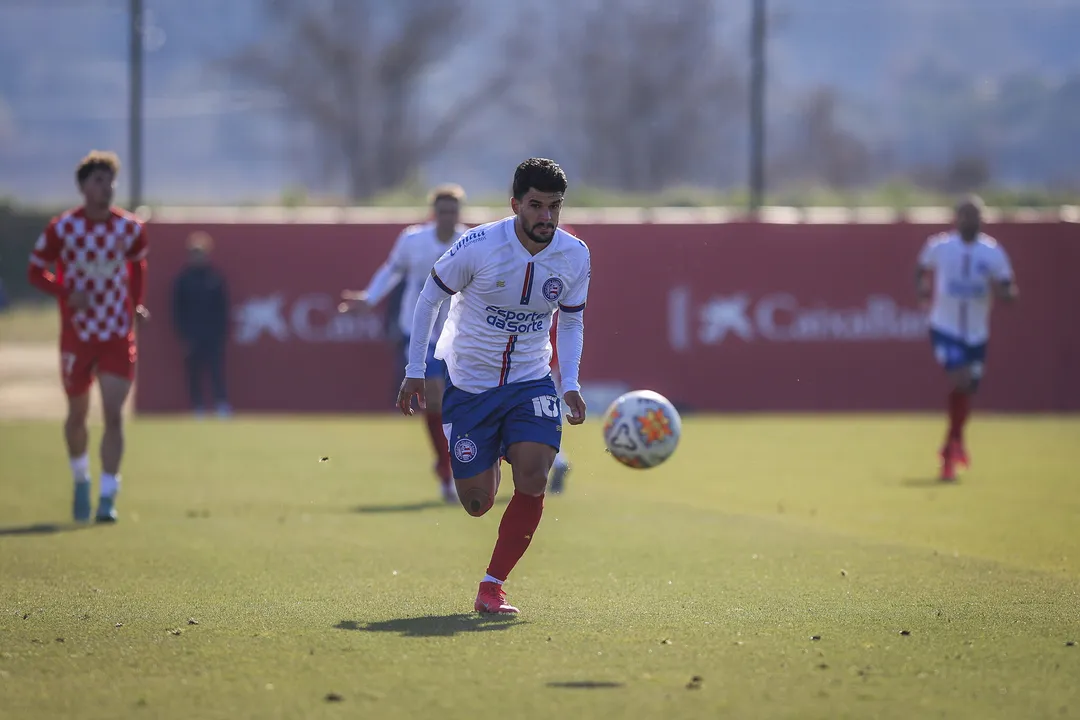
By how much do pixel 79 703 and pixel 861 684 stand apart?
287 cm

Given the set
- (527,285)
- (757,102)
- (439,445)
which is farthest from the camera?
(757,102)

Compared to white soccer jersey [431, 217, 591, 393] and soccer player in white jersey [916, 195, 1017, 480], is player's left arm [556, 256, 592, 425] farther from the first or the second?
soccer player in white jersey [916, 195, 1017, 480]

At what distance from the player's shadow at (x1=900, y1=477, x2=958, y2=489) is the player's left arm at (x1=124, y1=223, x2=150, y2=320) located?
6475 mm

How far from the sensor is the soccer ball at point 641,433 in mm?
8539

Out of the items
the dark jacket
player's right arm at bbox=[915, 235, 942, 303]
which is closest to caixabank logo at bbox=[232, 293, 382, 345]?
the dark jacket

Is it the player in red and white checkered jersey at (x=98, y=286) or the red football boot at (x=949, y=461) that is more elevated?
the player in red and white checkered jersey at (x=98, y=286)

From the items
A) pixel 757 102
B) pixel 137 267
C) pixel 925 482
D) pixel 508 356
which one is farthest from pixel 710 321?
pixel 508 356

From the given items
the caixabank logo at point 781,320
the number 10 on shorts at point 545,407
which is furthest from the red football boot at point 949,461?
the caixabank logo at point 781,320

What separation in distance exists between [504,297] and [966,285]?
842 centimetres

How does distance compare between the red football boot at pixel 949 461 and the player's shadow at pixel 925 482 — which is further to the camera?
the red football boot at pixel 949 461

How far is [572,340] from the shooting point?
27.0 ft

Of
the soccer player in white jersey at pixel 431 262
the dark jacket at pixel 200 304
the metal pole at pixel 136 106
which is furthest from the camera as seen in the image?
the metal pole at pixel 136 106

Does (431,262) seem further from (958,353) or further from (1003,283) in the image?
(1003,283)

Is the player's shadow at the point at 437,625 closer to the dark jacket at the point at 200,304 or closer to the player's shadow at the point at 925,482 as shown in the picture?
the player's shadow at the point at 925,482
